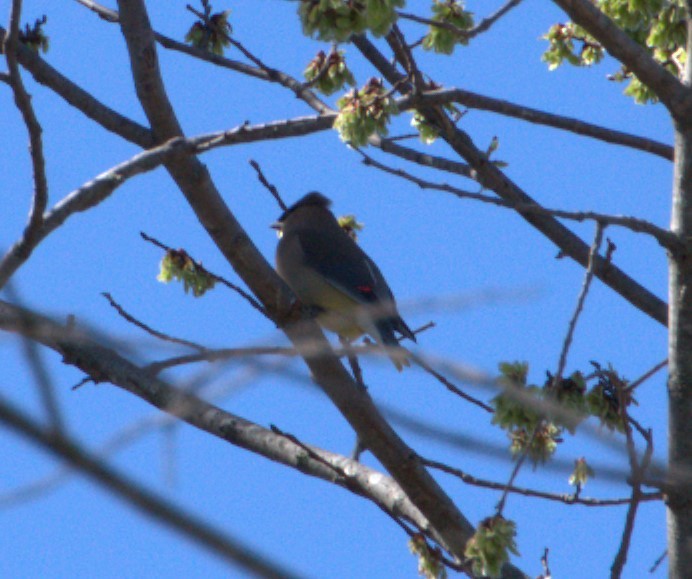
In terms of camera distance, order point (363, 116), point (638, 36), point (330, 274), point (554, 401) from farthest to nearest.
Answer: point (330, 274) → point (638, 36) → point (363, 116) → point (554, 401)

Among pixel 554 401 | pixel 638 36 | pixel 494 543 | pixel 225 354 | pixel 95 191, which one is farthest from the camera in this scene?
pixel 638 36

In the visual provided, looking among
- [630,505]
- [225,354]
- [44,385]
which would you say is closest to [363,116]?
[630,505]

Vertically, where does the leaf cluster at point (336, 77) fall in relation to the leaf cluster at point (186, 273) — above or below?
above

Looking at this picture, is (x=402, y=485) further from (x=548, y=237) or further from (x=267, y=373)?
(x=267, y=373)

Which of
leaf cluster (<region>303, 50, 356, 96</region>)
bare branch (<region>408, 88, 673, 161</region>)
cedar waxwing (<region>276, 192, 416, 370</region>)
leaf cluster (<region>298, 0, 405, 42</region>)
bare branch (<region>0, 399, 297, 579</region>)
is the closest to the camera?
A: bare branch (<region>0, 399, 297, 579</region>)

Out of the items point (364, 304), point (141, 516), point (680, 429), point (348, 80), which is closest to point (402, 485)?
point (680, 429)

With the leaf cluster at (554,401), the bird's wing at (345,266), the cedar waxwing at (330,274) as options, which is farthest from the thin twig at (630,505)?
the bird's wing at (345,266)

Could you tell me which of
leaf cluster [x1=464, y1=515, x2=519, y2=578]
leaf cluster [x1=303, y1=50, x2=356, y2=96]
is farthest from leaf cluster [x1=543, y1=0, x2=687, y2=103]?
leaf cluster [x1=464, y1=515, x2=519, y2=578]

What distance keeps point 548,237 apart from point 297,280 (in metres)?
2.30

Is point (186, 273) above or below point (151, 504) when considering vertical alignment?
above

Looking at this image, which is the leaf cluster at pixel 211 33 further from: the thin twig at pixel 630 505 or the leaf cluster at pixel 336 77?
the thin twig at pixel 630 505

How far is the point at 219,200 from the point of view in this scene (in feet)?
11.3

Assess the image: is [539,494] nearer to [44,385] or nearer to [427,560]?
[427,560]

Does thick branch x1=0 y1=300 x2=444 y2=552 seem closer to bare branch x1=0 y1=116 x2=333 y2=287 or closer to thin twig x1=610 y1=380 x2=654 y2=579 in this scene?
thin twig x1=610 y1=380 x2=654 y2=579
